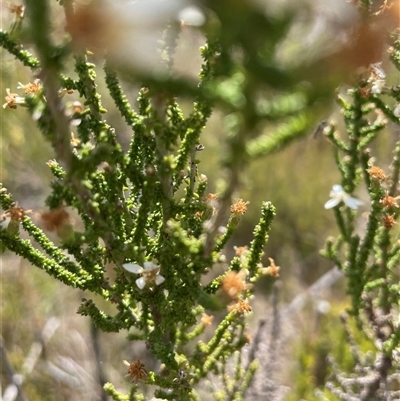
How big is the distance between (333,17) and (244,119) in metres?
0.28

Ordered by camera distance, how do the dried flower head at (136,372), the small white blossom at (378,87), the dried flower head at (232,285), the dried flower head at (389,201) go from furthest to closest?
the dried flower head at (389,201), the small white blossom at (378,87), the dried flower head at (136,372), the dried flower head at (232,285)

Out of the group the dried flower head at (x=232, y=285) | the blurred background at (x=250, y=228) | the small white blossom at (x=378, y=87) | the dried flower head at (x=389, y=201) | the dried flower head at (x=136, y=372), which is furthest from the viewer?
the dried flower head at (x=389, y=201)

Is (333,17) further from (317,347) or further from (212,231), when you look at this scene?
(317,347)

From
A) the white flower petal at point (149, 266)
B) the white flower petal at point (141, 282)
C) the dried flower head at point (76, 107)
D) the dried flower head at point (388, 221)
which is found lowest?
the white flower petal at point (141, 282)

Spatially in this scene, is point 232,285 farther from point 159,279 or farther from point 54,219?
point 54,219

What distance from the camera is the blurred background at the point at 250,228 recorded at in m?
0.66

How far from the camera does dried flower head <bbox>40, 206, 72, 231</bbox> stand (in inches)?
33.2

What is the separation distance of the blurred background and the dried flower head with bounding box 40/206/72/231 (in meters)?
0.02

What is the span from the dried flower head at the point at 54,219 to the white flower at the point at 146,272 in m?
0.21

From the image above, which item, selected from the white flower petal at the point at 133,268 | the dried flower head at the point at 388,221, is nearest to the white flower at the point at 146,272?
the white flower petal at the point at 133,268

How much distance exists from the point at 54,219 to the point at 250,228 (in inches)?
163

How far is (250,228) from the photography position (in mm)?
4902

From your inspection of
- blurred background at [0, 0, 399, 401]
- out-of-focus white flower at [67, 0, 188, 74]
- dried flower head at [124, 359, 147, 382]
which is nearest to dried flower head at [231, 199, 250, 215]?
blurred background at [0, 0, 399, 401]

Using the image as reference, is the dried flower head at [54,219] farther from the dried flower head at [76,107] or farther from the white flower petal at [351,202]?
the white flower petal at [351,202]
